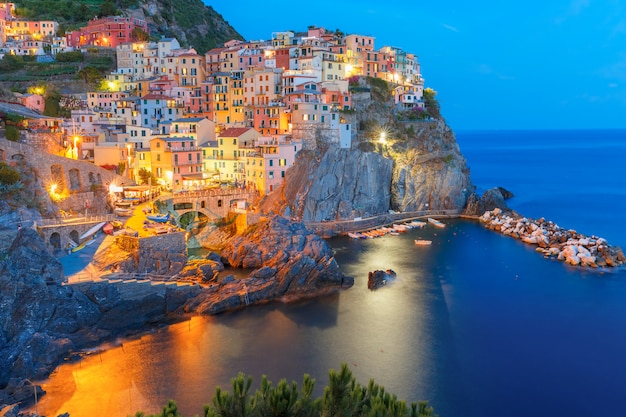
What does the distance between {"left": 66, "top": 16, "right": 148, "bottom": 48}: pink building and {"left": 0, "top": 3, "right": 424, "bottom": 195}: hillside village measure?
112mm

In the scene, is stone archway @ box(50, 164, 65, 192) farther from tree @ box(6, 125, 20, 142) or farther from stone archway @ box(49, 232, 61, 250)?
stone archway @ box(49, 232, 61, 250)

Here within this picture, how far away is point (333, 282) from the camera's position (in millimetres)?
29969

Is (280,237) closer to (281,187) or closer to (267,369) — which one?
(281,187)

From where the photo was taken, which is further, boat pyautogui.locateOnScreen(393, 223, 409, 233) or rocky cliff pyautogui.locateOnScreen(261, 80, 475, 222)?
boat pyautogui.locateOnScreen(393, 223, 409, 233)

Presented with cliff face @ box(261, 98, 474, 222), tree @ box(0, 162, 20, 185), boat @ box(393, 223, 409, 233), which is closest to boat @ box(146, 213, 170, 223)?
tree @ box(0, 162, 20, 185)

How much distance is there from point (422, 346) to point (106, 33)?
5306 centimetres

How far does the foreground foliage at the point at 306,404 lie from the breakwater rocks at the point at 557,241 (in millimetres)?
29911

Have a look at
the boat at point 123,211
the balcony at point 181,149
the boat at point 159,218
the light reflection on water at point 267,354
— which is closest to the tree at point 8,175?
the boat at point 123,211

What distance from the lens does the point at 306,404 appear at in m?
9.51

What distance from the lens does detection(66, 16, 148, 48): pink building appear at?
200 ft

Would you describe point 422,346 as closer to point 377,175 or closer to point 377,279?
point 377,279

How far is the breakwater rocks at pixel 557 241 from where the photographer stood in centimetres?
3533

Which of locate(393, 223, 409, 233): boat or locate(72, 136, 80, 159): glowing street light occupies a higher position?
locate(72, 136, 80, 159): glowing street light

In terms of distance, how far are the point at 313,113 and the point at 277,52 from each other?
12.3 m
